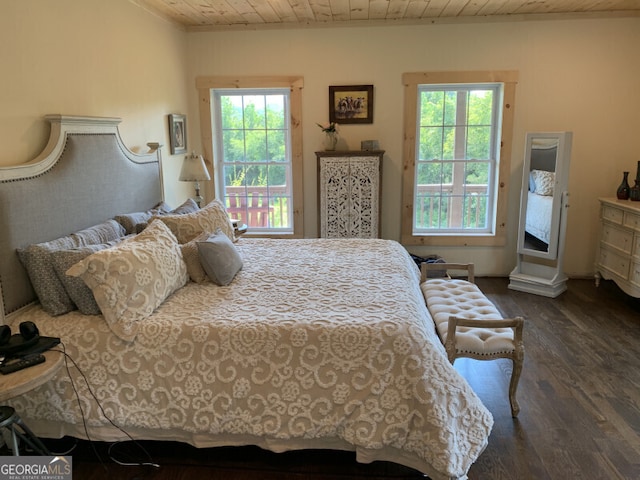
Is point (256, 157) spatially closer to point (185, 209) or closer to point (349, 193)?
point (349, 193)

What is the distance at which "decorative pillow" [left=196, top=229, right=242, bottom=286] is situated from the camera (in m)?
2.85

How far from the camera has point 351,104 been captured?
5.02m

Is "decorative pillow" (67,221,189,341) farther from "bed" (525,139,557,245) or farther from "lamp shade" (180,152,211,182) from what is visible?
"bed" (525,139,557,245)

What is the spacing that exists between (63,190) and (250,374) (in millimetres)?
1532

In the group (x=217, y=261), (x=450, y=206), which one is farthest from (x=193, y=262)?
(x=450, y=206)

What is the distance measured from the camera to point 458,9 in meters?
4.49

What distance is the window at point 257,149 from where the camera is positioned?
5125 millimetres

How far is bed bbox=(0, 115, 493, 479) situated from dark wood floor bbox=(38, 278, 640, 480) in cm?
16

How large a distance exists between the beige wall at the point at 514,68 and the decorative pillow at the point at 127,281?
9.63ft

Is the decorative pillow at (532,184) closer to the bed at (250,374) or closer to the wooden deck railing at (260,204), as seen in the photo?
the wooden deck railing at (260,204)

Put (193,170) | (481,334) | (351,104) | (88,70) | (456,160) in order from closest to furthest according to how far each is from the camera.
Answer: (481,334), (88,70), (193,170), (351,104), (456,160)

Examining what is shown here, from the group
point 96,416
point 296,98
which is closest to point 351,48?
point 296,98

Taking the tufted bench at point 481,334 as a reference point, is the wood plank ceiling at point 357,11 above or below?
above

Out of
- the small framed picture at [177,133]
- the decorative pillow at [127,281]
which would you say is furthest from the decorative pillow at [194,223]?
the small framed picture at [177,133]
